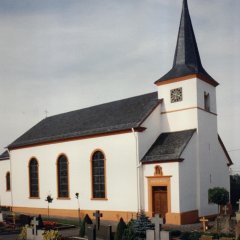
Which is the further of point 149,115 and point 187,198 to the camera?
point 149,115

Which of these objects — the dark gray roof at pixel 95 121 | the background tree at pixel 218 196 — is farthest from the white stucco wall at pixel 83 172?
the background tree at pixel 218 196

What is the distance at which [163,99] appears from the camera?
30.2 metres

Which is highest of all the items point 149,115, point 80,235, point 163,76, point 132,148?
point 163,76

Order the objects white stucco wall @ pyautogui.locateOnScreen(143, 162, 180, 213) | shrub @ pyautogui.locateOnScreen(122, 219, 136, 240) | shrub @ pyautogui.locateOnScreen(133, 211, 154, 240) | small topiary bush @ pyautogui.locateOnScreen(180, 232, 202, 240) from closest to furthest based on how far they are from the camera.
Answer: shrub @ pyautogui.locateOnScreen(122, 219, 136, 240), shrub @ pyautogui.locateOnScreen(133, 211, 154, 240), small topiary bush @ pyautogui.locateOnScreen(180, 232, 202, 240), white stucco wall @ pyautogui.locateOnScreen(143, 162, 180, 213)

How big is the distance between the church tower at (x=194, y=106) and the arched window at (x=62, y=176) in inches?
397

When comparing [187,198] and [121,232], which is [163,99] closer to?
[187,198]

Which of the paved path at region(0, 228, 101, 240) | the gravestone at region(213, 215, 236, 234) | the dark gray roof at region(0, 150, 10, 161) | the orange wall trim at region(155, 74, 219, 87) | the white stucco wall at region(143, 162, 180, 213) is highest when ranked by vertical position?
the orange wall trim at region(155, 74, 219, 87)

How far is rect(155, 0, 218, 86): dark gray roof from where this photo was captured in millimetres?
29717

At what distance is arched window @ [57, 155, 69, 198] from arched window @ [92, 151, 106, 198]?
3762mm

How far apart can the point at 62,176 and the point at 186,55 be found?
606 inches

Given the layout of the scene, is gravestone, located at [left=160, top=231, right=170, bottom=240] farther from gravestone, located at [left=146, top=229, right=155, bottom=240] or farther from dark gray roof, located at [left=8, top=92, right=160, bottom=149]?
dark gray roof, located at [left=8, top=92, right=160, bottom=149]

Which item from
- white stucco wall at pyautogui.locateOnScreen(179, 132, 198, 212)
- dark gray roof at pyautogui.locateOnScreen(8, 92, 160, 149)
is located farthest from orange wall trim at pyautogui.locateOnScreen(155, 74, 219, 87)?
white stucco wall at pyautogui.locateOnScreen(179, 132, 198, 212)

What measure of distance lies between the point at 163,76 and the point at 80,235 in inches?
585

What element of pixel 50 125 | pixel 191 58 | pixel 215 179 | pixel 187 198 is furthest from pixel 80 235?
pixel 50 125
